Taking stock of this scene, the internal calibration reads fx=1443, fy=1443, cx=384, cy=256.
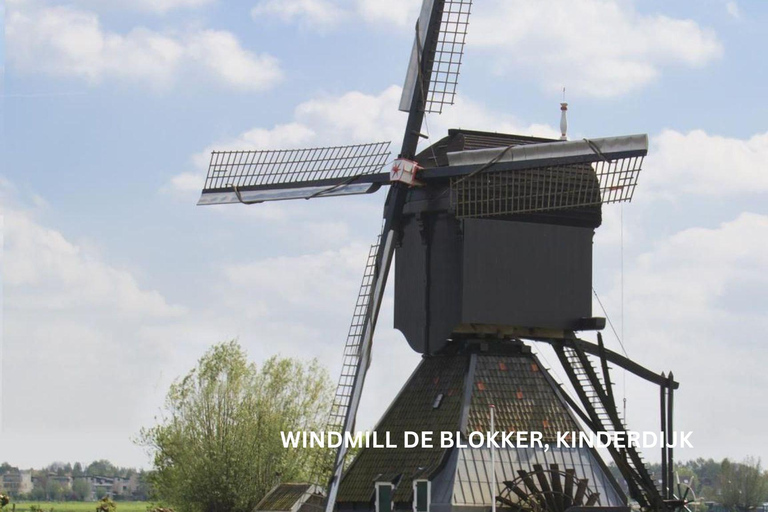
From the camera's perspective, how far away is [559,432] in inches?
1200

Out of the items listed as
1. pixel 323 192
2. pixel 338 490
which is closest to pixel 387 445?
pixel 338 490

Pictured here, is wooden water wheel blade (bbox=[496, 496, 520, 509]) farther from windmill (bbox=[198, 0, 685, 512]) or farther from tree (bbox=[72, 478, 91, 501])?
tree (bbox=[72, 478, 91, 501])

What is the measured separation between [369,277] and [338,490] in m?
4.73

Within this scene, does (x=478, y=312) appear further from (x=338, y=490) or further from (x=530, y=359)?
(x=338, y=490)

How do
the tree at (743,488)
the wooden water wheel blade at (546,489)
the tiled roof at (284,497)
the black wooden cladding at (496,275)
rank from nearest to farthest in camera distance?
the wooden water wheel blade at (546,489) → the black wooden cladding at (496,275) → the tiled roof at (284,497) → the tree at (743,488)

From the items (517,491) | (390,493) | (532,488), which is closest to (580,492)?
(532,488)

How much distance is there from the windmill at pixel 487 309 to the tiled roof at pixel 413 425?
0.04 meters

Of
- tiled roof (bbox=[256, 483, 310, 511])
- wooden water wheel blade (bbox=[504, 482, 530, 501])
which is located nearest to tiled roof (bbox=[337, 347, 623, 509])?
wooden water wheel blade (bbox=[504, 482, 530, 501])

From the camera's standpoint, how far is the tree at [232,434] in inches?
1957

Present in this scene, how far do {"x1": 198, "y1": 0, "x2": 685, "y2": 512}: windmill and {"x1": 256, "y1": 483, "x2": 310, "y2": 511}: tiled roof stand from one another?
2.76 m

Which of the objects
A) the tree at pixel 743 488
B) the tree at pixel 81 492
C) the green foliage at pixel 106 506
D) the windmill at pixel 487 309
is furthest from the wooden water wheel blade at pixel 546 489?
the tree at pixel 81 492

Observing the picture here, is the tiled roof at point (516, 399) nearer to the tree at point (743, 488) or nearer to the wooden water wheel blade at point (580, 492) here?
the wooden water wheel blade at point (580, 492)

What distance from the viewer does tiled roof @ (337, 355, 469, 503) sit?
30.0 meters

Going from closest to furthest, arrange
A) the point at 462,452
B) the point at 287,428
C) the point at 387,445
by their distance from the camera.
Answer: the point at 462,452, the point at 387,445, the point at 287,428
